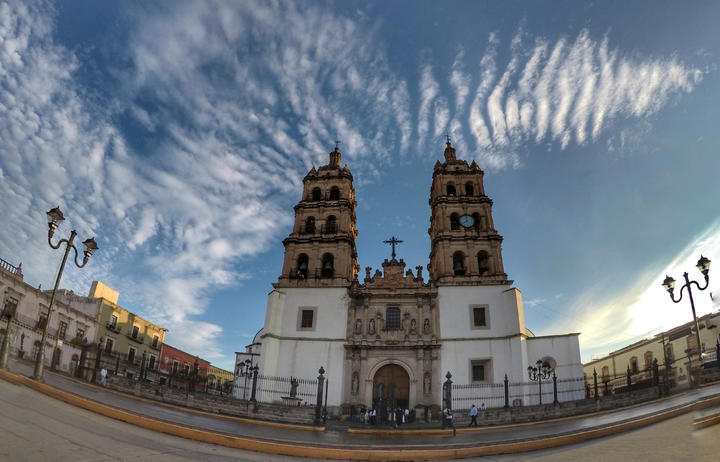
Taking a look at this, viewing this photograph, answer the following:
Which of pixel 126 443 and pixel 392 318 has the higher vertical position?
pixel 392 318

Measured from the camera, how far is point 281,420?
16078 mm

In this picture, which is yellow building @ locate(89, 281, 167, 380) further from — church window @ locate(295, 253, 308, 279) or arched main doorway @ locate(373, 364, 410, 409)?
arched main doorway @ locate(373, 364, 410, 409)

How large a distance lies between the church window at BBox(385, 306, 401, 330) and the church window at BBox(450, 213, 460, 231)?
727 centimetres

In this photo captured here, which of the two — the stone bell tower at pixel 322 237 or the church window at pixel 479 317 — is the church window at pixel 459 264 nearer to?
the church window at pixel 479 317

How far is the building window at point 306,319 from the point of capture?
26531 millimetres

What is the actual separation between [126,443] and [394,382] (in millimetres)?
20494

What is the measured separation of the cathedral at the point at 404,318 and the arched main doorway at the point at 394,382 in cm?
6

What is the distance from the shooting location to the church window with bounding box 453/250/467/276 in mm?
27859

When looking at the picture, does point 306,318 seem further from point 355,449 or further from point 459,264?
point 355,449

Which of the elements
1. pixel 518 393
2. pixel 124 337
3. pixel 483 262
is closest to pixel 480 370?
pixel 518 393

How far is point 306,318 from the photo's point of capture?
2686cm

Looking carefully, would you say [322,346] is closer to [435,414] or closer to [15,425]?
[435,414]

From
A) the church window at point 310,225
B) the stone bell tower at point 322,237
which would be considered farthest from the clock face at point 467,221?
the church window at point 310,225

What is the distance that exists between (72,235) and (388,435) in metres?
11.9
